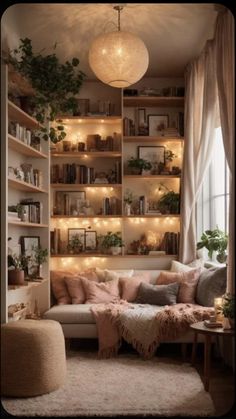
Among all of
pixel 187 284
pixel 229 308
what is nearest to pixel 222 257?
pixel 187 284

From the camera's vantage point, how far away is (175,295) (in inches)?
221

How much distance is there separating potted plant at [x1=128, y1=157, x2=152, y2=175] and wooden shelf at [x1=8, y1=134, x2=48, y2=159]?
123 centimetres

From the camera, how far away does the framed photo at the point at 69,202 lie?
652 cm

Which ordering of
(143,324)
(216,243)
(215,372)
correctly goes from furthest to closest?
(216,243) → (143,324) → (215,372)

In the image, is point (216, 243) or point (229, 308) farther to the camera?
point (216, 243)

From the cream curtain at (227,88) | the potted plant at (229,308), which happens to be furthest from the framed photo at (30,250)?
the potted plant at (229,308)

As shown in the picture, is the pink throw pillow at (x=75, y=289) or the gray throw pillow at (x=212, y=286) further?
the pink throw pillow at (x=75, y=289)

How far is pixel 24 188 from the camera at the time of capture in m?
5.38

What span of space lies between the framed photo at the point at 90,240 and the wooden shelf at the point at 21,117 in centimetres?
167

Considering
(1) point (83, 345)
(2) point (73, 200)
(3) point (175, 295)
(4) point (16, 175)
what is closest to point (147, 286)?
(3) point (175, 295)

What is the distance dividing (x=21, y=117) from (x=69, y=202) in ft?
5.72

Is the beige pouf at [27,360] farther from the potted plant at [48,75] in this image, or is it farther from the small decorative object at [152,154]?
the small decorative object at [152,154]

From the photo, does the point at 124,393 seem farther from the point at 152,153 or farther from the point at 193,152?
the point at 152,153

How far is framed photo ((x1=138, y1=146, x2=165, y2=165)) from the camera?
6.64 meters
